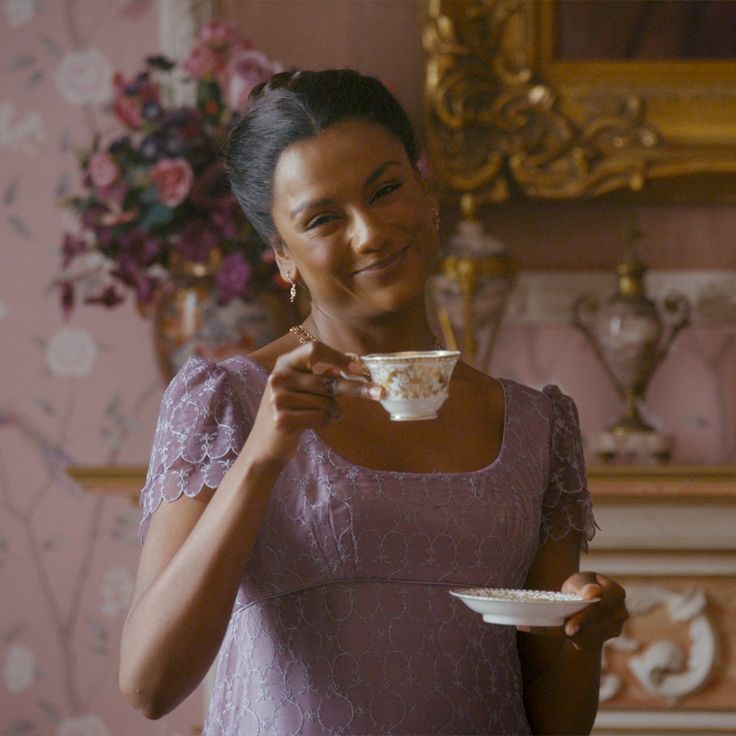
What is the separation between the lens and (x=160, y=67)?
99.1 inches

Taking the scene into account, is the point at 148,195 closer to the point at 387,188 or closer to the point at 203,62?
the point at 203,62

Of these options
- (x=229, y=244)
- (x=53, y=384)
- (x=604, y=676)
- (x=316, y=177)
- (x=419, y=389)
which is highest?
(x=316, y=177)

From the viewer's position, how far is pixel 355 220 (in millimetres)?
1503

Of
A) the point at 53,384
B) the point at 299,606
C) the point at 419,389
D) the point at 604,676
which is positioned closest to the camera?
the point at 419,389

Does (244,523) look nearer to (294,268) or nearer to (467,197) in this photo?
(294,268)

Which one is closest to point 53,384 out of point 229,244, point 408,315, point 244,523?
point 229,244

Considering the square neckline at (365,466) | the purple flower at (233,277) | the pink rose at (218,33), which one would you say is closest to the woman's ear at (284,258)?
the square neckline at (365,466)

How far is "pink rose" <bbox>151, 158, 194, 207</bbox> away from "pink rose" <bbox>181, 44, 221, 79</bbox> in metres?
0.22

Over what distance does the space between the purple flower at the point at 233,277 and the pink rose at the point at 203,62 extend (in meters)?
0.38

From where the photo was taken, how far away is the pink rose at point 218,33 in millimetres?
2518

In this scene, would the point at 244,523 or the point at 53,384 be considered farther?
the point at 53,384

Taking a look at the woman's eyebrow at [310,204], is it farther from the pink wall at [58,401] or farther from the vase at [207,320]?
the pink wall at [58,401]

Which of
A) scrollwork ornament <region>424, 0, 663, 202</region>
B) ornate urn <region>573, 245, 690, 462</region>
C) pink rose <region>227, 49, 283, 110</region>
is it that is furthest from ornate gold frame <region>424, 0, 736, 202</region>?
pink rose <region>227, 49, 283, 110</region>

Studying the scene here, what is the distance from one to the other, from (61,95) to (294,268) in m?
1.46
